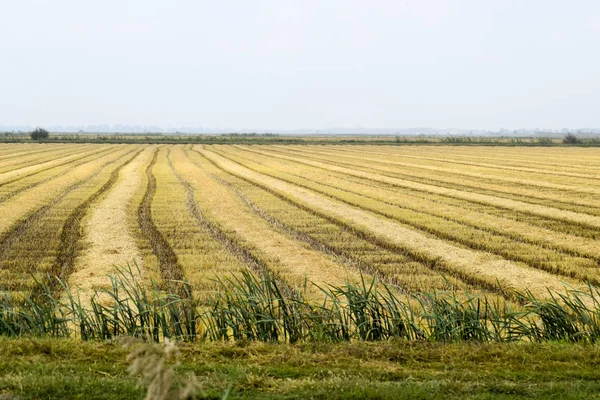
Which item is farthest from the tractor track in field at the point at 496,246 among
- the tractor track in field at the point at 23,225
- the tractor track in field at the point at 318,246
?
the tractor track in field at the point at 23,225

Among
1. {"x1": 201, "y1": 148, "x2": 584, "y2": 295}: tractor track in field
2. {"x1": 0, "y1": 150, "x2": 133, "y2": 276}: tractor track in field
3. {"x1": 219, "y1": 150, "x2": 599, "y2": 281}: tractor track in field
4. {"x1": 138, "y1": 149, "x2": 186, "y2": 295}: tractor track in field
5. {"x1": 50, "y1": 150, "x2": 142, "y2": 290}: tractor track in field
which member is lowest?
{"x1": 219, "y1": 150, "x2": 599, "y2": 281}: tractor track in field

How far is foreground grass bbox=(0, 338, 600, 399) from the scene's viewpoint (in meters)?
4.69

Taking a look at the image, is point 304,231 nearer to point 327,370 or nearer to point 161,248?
point 161,248

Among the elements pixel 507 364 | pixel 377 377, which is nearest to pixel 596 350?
pixel 507 364

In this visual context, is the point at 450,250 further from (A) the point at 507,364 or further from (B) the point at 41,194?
(B) the point at 41,194

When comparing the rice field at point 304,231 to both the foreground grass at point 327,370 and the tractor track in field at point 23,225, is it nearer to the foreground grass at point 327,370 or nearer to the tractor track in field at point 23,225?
the tractor track in field at point 23,225

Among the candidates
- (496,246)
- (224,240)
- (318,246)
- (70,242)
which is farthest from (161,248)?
(496,246)

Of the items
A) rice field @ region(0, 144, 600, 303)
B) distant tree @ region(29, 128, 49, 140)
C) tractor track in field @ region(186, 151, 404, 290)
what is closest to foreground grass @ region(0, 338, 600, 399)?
rice field @ region(0, 144, 600, 303)

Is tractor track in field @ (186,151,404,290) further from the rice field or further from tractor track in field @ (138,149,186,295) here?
tractor track in field @ (138,149,186,295)

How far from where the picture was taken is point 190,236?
1445 cm

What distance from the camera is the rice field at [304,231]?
10812mm

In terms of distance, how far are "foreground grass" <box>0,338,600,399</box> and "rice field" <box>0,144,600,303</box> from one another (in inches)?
49.3

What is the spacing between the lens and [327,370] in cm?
526

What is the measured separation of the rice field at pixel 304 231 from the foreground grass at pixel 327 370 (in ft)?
4.11
